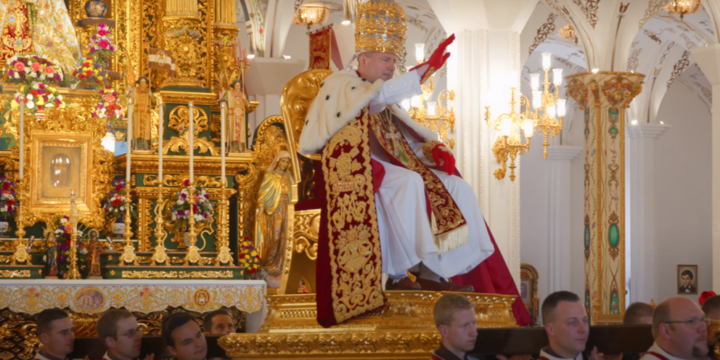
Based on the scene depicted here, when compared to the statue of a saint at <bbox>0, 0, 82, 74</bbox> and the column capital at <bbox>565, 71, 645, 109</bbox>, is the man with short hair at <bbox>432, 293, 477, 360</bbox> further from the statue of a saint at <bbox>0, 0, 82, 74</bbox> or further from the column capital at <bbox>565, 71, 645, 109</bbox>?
the column capital at <bbox>565, 71, 645, 109</bbox>

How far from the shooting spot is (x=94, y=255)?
7699mm

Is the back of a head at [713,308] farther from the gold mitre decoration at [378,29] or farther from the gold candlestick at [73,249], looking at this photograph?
the gold candlestick at [73,249]

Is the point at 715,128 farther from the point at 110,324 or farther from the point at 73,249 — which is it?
the point at 110,324

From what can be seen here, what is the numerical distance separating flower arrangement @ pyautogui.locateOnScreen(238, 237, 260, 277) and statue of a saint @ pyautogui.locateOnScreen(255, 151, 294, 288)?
1.63ft

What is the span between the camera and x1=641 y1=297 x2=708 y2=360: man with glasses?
3514 mm

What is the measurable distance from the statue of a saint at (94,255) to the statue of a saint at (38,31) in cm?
182

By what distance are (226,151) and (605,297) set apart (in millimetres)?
7343

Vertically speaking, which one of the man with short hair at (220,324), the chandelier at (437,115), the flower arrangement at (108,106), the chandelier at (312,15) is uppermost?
the chandelier at (312,15)

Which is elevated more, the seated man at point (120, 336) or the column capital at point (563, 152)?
the column capital at point (563, 152)

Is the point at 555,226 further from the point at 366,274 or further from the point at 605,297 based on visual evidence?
the point at 366,274

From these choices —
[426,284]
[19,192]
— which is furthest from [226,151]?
[426,284]

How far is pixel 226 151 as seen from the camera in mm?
8570

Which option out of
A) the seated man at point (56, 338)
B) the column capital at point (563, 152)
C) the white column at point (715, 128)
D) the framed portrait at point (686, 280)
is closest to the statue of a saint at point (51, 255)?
the seated man at point (56, 338)

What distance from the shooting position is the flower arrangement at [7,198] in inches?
310
